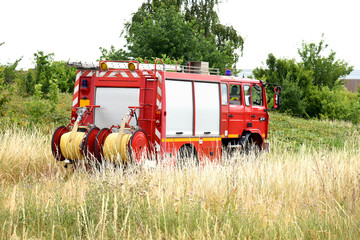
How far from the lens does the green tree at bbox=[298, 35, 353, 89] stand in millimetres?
43781

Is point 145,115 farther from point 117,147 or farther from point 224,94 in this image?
point 224,94

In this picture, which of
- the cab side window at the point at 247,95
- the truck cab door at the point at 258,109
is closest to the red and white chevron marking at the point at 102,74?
the cab side window at the point at 247,95

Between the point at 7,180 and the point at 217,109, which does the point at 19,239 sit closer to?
the point at 7,180

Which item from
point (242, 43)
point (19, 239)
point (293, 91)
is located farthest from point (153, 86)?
point (242, 43)

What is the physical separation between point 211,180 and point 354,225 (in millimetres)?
2193

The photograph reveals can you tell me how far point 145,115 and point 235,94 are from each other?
2970 mm

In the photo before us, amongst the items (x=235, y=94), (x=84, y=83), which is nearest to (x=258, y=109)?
(x=235, y=94)

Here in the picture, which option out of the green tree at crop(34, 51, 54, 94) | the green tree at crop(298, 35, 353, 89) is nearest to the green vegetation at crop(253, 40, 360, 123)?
the green tree at crop(298, 35, 353, 89)

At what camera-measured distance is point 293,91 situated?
35906 mm

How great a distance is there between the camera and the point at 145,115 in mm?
10391

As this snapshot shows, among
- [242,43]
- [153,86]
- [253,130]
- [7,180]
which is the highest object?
[242,43]

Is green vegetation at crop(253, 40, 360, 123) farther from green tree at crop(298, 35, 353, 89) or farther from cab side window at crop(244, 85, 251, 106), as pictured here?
cab side window at crop(244, 85, 251, 106)

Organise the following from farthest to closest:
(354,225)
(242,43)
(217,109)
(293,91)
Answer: (242,43)
(293,91)
(217,109)
(354,225)

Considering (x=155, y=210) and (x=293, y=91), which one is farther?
(x=293, y=91)
